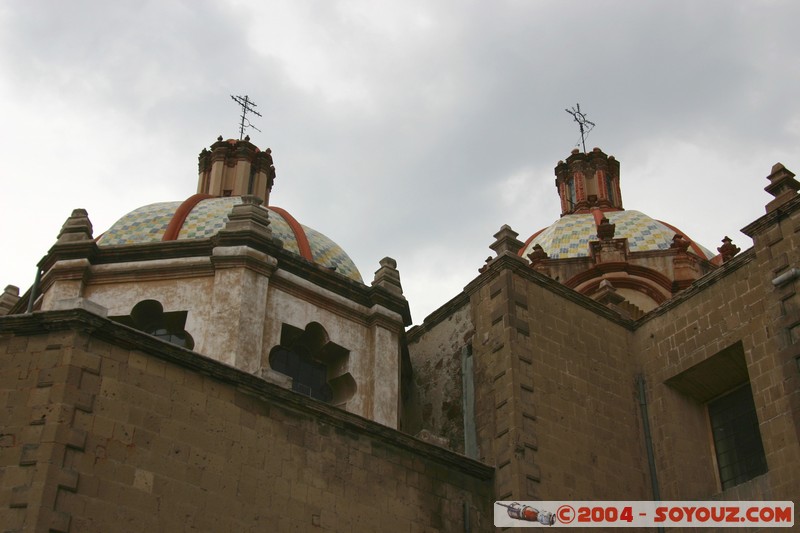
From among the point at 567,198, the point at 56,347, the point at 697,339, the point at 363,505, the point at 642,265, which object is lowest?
the point at 363,505

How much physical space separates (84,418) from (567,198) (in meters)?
23.6

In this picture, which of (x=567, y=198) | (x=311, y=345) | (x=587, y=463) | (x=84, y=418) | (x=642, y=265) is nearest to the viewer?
(x=84, y=418)

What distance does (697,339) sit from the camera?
55.5ft

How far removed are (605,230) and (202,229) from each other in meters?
10.4

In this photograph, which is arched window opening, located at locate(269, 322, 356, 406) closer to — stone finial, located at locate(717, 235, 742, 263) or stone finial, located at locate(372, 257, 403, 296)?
stone finial, located at locate(372, 257, 403, 296)

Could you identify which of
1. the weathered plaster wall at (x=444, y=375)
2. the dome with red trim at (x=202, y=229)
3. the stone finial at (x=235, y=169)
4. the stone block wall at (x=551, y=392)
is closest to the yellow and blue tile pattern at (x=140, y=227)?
the dome with red trim at (x=202, y=229)

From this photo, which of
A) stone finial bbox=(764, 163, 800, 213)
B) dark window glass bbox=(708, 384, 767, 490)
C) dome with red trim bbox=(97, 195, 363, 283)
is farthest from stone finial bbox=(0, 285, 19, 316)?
stone finial bbox=(764, 163, 800, 213)

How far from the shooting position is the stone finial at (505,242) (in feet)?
57.5

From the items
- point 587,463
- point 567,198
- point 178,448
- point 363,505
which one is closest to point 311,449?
point 363,505

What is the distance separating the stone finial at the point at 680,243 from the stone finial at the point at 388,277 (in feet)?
27.7

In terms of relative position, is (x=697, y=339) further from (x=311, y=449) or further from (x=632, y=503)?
(x=311, y=449)

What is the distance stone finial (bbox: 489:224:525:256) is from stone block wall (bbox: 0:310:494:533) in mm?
4002

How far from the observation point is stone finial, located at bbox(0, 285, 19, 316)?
21.4 meters

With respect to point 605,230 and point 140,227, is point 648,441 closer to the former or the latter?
point 605,230
